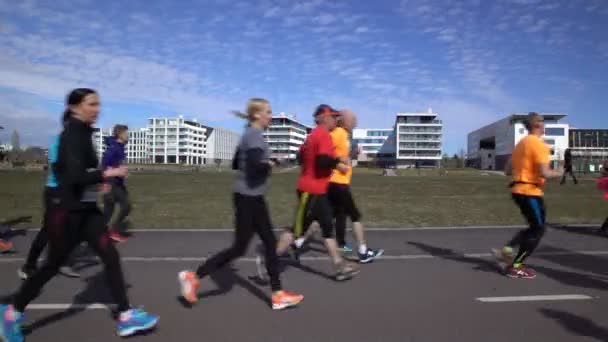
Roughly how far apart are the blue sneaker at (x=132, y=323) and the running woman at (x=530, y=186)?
405 cm

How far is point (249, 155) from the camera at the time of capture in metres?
4.13

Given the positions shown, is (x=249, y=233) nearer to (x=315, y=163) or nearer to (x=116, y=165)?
(x=315, y=163)

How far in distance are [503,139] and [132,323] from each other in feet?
419

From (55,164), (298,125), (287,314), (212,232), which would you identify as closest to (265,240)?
(287,314)

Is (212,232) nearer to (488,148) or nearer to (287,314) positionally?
(287,314)

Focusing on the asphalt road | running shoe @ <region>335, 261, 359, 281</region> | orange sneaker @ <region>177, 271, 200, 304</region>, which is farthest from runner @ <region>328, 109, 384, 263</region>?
orange sneaker @ <region>177, 271, 200, 304</region>

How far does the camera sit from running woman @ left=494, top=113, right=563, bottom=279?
5.18 metres

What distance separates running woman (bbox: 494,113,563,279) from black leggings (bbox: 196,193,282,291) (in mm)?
2904

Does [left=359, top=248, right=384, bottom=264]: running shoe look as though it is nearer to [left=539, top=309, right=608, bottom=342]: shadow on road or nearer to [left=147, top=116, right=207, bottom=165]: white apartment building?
[left=539, top=309, right=608, bottom=342]: shadow on road

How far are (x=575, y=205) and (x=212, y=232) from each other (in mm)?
11043

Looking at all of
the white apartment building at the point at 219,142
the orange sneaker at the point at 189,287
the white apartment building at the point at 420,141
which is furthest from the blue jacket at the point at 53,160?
the white apartment building at the point at 219,142

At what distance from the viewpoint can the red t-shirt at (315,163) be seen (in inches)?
194

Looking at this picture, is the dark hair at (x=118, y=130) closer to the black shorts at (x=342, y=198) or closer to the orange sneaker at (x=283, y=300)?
the black shorts at (x=342, y=198)

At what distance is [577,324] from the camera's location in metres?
3.83
